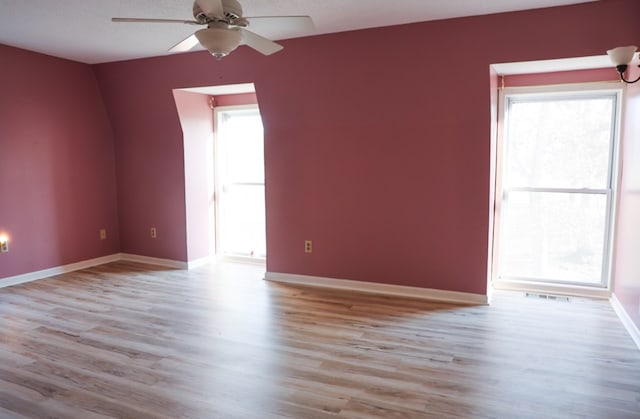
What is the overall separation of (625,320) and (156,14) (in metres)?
4.26

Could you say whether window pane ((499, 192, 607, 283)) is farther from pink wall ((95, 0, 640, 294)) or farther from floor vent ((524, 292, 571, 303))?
pink wall ((95, 0, 640, 294))

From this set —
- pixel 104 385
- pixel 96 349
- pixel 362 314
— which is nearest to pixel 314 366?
pixel 362 314

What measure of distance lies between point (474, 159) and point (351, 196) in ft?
3.78

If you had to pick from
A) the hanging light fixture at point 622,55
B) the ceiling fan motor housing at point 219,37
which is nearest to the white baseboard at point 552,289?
the hanging light fixture at point 622,55

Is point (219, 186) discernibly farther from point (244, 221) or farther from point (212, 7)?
point (212, 7)

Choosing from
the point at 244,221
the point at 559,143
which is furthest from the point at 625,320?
the point at 244,221

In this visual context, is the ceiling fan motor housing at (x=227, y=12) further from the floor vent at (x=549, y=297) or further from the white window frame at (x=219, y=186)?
the floor vent at (x=549, y=297)

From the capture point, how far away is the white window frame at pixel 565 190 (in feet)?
12.4

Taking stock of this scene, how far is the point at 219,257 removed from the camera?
558 centimetres

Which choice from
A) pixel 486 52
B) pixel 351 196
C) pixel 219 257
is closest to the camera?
pixel 486 52

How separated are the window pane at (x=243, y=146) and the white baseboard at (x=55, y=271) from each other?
1.79 metres

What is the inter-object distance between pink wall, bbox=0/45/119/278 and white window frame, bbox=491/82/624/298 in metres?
4.50

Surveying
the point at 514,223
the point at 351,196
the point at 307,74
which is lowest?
the point at 514,223

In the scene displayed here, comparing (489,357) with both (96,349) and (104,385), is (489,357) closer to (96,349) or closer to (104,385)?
(104,385)
